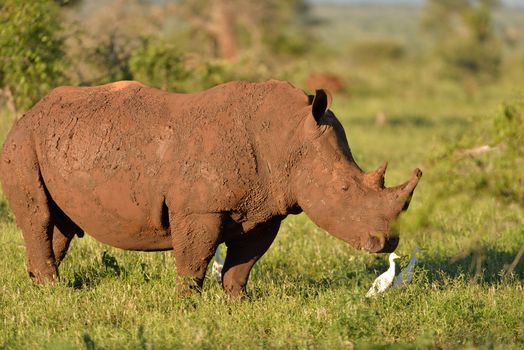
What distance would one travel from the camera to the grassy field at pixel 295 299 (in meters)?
6.59

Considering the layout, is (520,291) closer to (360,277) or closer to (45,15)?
(360,277)

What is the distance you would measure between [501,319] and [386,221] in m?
1.21

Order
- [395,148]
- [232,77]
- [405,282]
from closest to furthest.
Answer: [405,282] < [232,77] < [395,148]

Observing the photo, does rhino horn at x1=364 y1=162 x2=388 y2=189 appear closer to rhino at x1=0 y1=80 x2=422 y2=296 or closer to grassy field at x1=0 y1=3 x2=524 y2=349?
rhino at x1=0 y1=80 x2=422 y2=296

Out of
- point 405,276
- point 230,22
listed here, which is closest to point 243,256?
point 405,276

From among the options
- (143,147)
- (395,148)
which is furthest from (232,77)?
(143,147)

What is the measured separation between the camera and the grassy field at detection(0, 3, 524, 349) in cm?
659

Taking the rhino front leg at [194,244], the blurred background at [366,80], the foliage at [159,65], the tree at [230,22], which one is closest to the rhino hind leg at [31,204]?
the rhino front leg at [194,244]

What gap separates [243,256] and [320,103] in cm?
146

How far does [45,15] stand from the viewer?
502 inches

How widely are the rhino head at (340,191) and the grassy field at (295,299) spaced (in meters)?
0.26

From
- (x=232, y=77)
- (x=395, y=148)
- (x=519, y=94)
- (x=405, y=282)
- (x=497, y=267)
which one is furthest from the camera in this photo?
(x=395, y=148)

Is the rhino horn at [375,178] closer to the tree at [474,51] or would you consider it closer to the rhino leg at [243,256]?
the rhino leg at [243,256]

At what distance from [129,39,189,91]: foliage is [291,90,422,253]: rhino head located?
25.4ft
